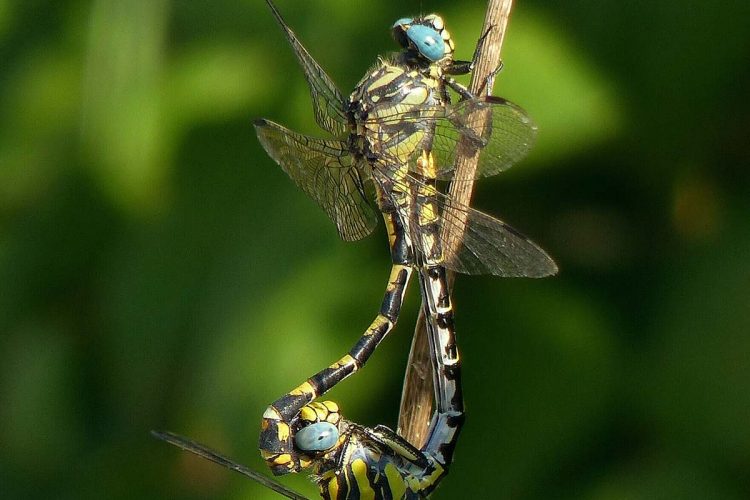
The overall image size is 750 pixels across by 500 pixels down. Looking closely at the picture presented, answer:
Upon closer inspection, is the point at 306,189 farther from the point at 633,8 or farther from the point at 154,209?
the point at 633,8

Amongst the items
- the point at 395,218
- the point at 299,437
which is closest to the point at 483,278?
the point at 395,218

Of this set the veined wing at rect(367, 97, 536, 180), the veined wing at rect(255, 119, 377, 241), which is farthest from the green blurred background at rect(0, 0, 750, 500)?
the veined wing at rect(367, 97, 536, 180)

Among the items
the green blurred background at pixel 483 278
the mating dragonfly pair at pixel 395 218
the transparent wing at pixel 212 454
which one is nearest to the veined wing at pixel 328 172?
the mating dragonfly pair at pixel 395 218

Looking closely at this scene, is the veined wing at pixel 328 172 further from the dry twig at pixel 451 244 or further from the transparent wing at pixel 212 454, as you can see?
the transparent wing at pixel 212 454

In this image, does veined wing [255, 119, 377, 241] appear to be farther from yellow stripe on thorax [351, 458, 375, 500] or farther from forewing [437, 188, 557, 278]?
yellow stripe on thorax [351, 458, 375, 500]

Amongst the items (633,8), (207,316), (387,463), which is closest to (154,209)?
(207,316)

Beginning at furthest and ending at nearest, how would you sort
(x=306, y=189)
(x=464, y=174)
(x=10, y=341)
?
(x=10, y=341), (x=306, y=189), (x=464, y=174)

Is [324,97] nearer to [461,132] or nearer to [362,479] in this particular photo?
[461,132]
